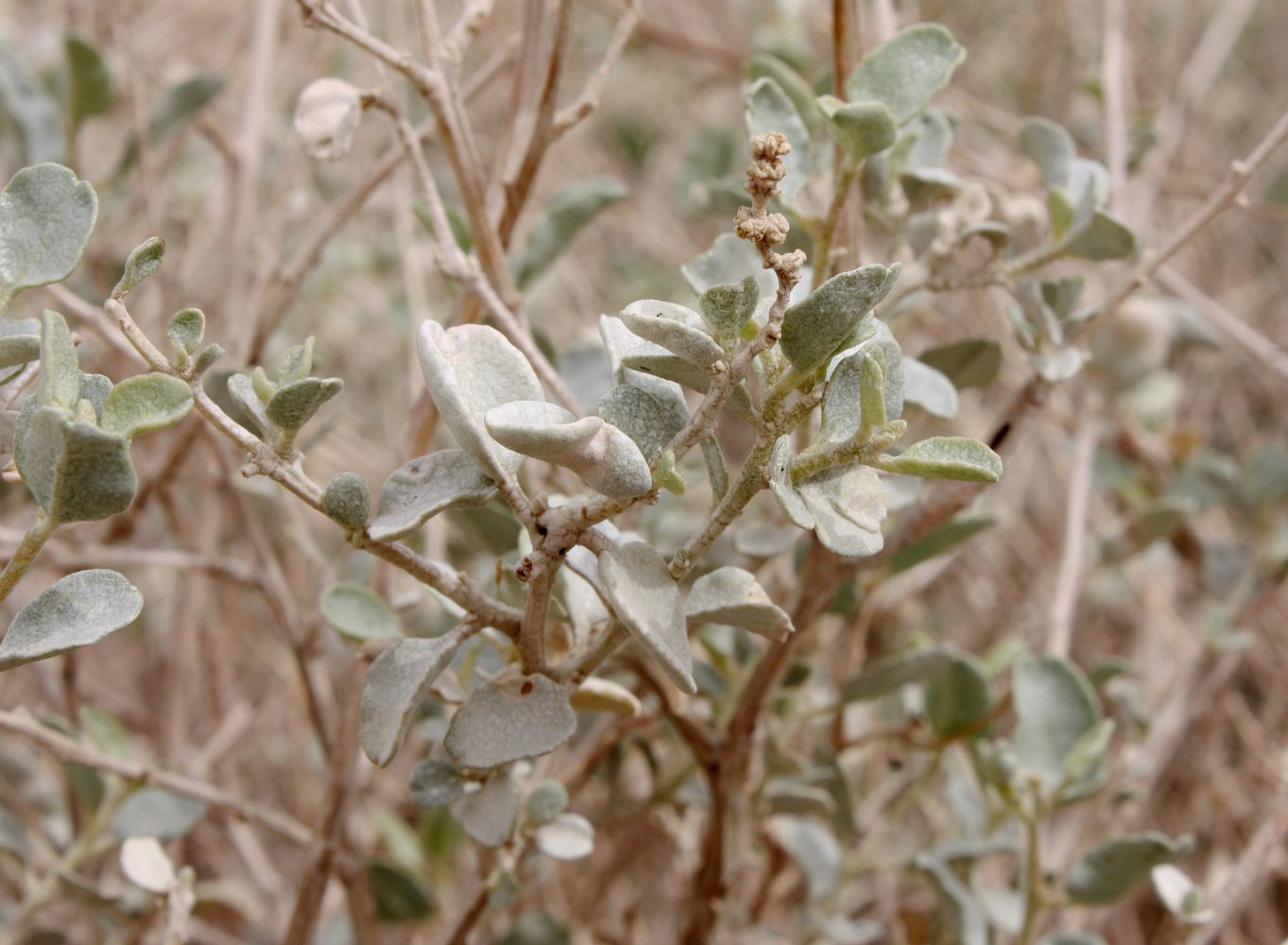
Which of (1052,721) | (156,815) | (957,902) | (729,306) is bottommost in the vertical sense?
(156,815)

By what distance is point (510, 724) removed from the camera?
50 centimetres

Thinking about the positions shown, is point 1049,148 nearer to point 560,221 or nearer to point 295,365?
point 560,221

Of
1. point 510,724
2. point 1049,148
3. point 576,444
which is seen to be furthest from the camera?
point 1049,148

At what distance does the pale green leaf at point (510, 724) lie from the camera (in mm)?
497

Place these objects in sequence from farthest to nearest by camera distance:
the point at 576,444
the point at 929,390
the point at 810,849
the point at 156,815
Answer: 1. the point at 810,849
2. the point at 156,815
3. the point at 929,390
4. the point at 576,444

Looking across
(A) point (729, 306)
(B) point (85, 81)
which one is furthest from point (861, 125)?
(B) point (85, 81)

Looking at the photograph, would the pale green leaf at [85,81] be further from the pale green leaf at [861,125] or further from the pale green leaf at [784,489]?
the pale green leaf at [784,489]

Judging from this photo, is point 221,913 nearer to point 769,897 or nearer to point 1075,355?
point 769,897

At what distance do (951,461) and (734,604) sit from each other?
4.0 inches

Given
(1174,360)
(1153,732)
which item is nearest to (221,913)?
(1153,732)

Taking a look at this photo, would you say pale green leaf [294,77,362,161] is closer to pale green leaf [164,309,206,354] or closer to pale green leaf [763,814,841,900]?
pale green leaf [164,309,206,354]

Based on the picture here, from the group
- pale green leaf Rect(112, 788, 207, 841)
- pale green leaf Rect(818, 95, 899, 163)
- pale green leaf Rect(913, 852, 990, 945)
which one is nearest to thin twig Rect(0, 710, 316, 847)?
pale green leaf Rect(112, 788, 207, 841)

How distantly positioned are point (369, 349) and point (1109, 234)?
1536 millimetres

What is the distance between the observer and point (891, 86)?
1.98 ft
